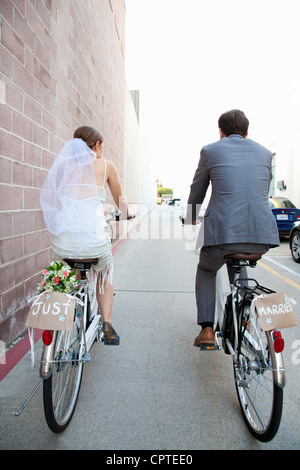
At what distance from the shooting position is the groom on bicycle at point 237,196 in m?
2.49

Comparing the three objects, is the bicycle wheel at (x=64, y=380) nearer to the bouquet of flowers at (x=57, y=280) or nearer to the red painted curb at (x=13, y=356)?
the bouquet of flowers at (x=57, y=280)

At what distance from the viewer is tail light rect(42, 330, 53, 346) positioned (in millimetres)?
2051

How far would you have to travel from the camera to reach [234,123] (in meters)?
2.74

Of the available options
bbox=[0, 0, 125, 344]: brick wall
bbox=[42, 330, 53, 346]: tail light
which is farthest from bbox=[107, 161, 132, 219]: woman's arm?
bbox=[42, 330, 53, 346]: tail light

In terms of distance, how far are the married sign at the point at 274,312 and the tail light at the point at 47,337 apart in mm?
1238

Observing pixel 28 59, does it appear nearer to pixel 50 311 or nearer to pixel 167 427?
pixel 50 311

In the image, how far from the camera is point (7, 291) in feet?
11.1

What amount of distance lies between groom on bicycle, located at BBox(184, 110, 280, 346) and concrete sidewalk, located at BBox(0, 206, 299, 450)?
1072 millimetres

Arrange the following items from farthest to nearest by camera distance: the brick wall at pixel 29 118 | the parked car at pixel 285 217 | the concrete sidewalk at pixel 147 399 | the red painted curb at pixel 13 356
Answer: the parked car at pixel 285 217, the brick wall at pixel 29 118, the red painted curb at pixel 13 356, the concrete sidewalk at pixel 147 399

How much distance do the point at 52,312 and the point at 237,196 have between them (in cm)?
148

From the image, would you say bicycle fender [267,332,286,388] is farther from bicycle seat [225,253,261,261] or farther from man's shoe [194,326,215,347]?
man's shoe [194,326,215,347]

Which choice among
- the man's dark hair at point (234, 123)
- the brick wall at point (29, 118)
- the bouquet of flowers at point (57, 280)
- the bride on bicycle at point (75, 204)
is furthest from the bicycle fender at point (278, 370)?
the brick wall at point (29, 118)

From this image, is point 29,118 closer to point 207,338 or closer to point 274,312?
point 207,338

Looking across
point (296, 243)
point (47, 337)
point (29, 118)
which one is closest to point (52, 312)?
point (47, 337)
